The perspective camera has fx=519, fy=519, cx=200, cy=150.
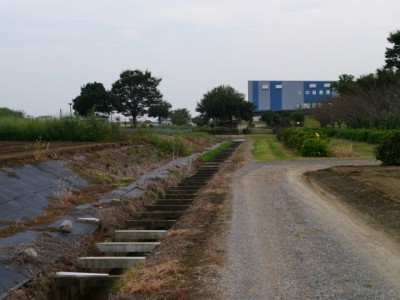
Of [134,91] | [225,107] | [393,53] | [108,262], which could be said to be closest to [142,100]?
[134,91]

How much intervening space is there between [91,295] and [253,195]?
8.38 meters

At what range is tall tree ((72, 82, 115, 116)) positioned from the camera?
88325 mm

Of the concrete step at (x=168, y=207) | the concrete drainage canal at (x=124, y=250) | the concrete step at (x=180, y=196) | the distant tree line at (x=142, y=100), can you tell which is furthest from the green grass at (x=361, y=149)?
the distant tree line at (x=142, y=100)

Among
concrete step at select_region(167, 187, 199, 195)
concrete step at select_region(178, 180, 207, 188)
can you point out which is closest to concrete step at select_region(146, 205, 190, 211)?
concrete step at select_region(167, 187, 199, 195)

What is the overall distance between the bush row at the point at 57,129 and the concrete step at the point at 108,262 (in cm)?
2254

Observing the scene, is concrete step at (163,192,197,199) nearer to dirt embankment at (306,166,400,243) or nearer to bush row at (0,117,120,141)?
dirt embankment at (306,166,400,243)

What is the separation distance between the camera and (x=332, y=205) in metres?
13.8

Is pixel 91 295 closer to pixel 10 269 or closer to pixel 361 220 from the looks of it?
pixel 10 269

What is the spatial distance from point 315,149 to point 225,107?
219ft

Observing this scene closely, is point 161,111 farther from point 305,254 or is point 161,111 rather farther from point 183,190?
point 305,254

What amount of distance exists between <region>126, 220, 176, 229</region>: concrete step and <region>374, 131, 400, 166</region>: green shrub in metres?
15.0

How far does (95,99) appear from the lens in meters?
88.2

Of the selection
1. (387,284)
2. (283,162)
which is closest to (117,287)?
(387,284)

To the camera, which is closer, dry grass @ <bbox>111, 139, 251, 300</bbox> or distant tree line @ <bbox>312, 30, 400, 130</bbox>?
dry grass @ <bbox>111, 139, 251, 300</bbox>
